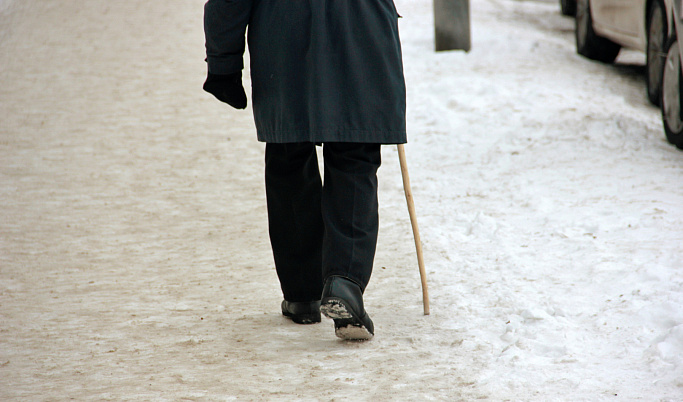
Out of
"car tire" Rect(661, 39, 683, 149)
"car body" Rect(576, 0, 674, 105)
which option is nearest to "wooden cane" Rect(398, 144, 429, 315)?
"car tire" Rect(661, 39, 683, 149)

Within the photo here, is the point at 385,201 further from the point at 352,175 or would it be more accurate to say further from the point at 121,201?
the point at 352,175

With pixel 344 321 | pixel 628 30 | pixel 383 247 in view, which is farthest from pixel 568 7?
pixel 344 321

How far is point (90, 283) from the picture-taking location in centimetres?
388

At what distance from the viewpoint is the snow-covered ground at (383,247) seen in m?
2.75

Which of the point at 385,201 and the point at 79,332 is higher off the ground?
the point at 79,332

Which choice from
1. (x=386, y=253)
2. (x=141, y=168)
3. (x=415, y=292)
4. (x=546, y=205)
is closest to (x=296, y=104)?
(x=415, y=292)

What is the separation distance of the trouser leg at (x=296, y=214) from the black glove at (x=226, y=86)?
0.24 meters

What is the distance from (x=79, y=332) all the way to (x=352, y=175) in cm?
133

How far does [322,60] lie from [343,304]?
0.85m

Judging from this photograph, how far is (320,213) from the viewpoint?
122 inches

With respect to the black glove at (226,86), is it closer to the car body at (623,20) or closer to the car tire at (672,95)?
the car tire at (672,95)

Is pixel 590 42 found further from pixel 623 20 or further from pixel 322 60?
pixel 322 60

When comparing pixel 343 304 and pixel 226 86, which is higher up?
pixel 226 86

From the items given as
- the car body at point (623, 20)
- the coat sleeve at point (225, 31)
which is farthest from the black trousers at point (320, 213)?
the car body at point (623, 20)
